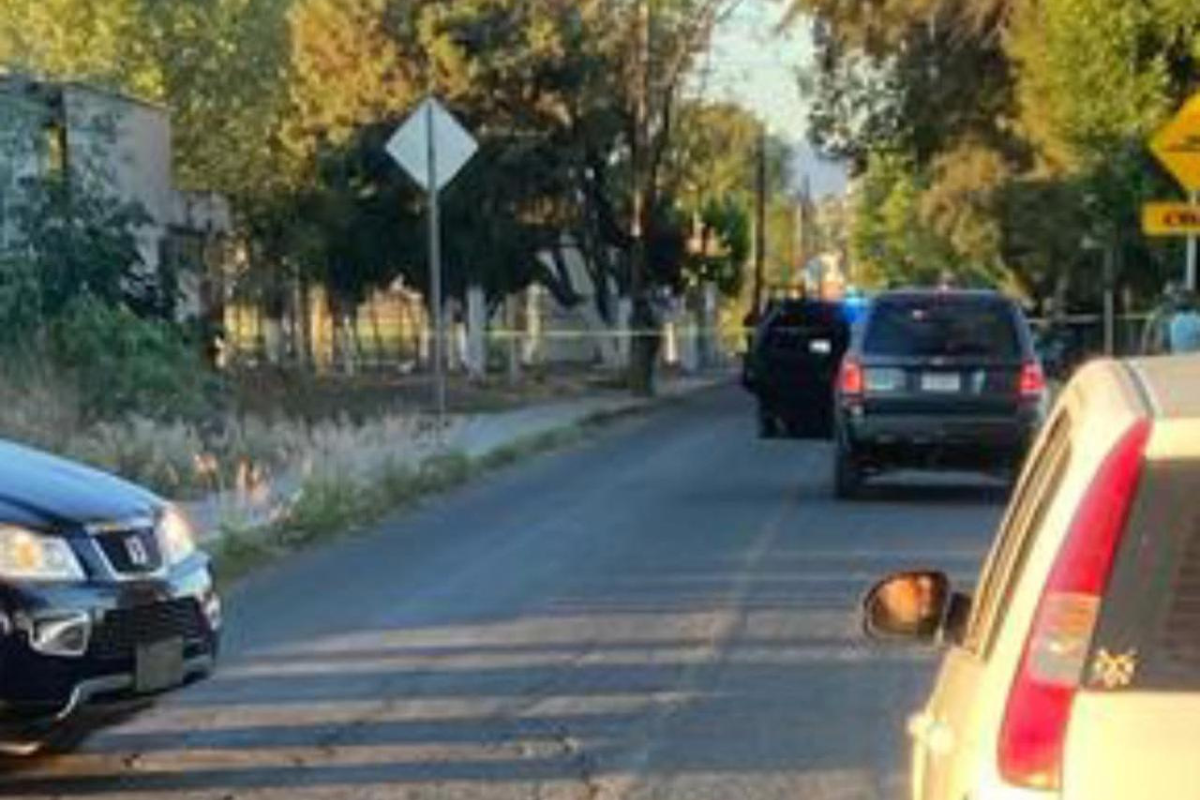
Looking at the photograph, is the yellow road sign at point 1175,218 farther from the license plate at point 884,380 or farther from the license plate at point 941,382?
the license plate at point 884,380

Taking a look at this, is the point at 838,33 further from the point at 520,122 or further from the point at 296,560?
the point at 296,560

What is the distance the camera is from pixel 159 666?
8.82 m

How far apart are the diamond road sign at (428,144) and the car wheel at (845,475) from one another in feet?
16.6

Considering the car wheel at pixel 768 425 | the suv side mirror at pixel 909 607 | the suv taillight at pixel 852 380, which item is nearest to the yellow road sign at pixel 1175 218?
the suv taillight at pixel 852 380

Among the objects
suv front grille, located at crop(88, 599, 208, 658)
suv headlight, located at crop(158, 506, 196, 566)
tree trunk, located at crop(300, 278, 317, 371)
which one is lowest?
tree trunk, located at crop(300, 278, 317, 371)

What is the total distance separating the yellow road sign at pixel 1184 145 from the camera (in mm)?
24656

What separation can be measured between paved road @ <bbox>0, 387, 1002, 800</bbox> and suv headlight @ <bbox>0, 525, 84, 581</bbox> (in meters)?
0.92

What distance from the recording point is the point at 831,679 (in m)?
11.7

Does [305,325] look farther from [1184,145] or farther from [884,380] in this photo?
[884,380]

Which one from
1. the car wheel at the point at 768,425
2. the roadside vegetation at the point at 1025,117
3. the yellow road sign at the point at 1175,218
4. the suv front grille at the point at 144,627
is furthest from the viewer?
the roadside vegetation at the point at 1025,117

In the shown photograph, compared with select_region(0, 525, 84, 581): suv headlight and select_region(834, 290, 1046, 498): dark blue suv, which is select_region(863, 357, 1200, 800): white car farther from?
select_region(834, 290, 1046, 498): dark blue suv

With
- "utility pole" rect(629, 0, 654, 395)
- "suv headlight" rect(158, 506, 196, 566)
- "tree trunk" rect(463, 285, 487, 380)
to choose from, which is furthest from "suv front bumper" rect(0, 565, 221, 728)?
"tree trunk" rect(463, 285, 487, 380)

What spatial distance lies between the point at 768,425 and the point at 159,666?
23.2 m

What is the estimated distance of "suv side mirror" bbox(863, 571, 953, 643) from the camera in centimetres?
561
